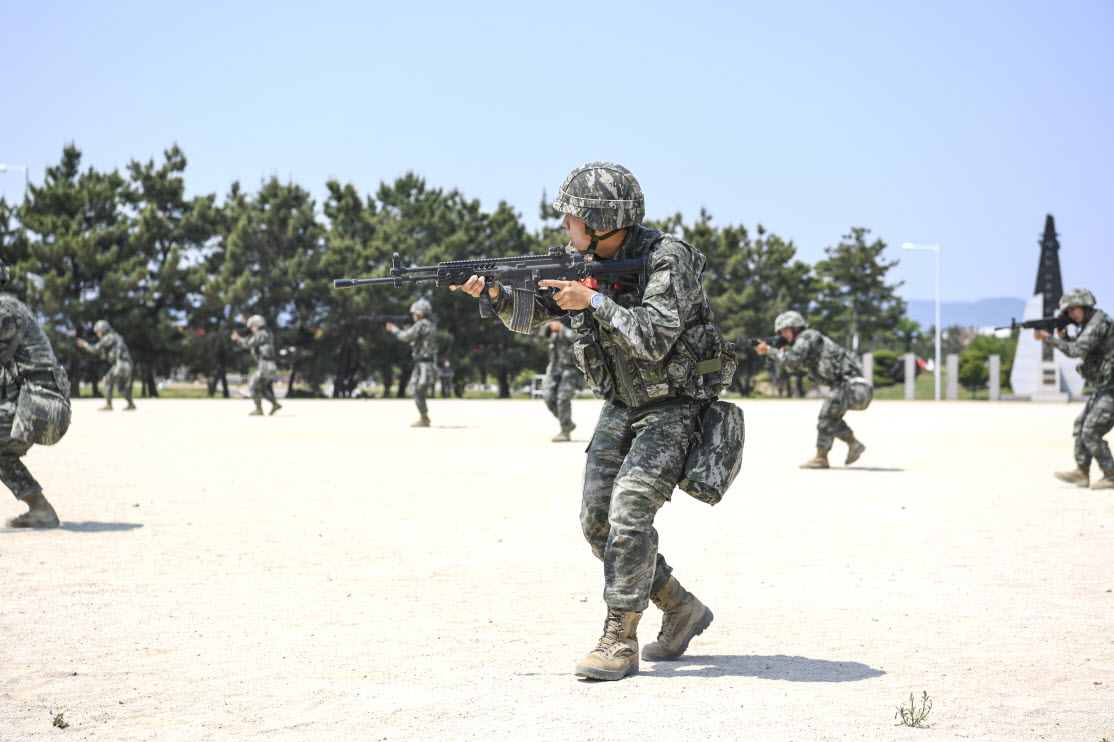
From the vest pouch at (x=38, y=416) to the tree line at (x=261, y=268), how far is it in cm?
3575

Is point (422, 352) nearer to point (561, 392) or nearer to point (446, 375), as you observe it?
point (561, 392)

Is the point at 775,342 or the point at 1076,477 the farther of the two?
the point at 775,342

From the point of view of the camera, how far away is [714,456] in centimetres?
538

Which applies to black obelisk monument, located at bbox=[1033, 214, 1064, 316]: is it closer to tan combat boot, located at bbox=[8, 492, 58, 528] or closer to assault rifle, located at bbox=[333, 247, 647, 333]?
tan combat boot, located at bbox=[8, 492, 58, 528]

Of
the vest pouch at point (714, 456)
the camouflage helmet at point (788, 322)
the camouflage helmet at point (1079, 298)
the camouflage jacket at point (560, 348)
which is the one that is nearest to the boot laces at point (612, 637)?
the vest pouch at point (714, 456)

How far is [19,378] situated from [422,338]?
1540 centimetres

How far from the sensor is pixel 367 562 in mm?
8484

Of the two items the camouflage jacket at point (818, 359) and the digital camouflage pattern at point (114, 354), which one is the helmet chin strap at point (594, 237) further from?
the digital camouflage pattern at point (114, 354)

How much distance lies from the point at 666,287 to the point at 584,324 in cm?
41

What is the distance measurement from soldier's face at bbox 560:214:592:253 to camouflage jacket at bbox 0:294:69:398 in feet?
17.1

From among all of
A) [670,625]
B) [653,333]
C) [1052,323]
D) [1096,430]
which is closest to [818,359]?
[1052,323]

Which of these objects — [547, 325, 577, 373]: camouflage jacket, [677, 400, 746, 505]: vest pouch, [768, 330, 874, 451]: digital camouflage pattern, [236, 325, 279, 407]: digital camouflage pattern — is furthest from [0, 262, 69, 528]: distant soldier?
[236, 325, 279, 407]: digital camouflage pattern

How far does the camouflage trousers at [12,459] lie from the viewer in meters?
9.16

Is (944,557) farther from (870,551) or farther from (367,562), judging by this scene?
(367,562)
